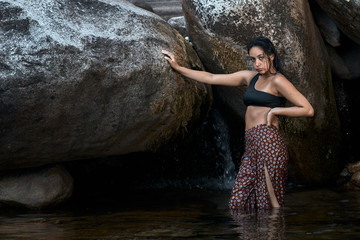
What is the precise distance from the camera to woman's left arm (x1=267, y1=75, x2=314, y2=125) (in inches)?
185

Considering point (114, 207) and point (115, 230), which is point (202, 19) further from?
point (115, 230)

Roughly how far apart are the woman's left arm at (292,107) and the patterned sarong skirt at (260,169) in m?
0.15

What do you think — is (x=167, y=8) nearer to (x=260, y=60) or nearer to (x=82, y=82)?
(x=82, y=82)

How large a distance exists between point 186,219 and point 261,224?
69 cm

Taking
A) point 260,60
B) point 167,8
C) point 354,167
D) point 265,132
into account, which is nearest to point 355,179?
point 354,167

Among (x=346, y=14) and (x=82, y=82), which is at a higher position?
(x=346, y=14)

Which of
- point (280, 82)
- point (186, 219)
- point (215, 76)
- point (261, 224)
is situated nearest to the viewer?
point (261, 224)

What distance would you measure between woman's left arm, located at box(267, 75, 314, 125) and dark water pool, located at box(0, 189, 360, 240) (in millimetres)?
782

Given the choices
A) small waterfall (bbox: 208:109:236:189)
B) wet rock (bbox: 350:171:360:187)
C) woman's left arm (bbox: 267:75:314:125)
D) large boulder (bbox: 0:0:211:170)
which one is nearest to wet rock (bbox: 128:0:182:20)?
small waterfall (bbox: 208:109:236:189)

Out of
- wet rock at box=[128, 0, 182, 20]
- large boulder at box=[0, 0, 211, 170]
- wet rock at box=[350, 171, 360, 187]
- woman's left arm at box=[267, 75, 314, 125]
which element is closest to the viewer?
woman's left arm at box=[267, 75, 314, 125]

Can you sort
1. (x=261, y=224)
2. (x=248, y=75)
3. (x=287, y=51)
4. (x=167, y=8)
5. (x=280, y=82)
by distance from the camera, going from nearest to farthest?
(x=261, y=224) < (x=280, y=82) < (x=248, y=75) < (x=287, y=51) < (x=167, y=8)

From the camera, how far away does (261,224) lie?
157 inches

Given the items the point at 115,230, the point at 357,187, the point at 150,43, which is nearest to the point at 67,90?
the point at 150,43

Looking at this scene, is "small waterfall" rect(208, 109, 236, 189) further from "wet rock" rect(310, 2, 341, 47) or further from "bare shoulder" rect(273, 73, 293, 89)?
"bare shoulder" rect(273, 73, 293, 89)
